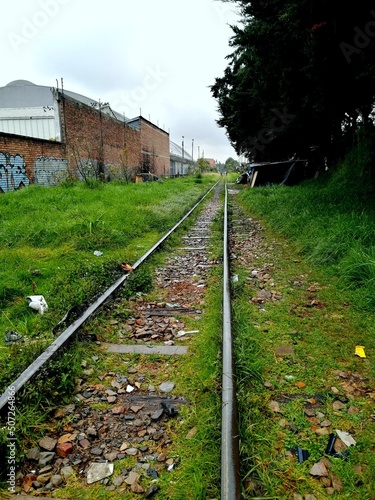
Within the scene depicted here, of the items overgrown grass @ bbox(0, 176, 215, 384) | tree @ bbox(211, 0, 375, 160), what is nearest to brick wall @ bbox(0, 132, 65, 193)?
overgrown grass @ bbox(0, 176, 215, 384)

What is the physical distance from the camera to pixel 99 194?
1122 cm

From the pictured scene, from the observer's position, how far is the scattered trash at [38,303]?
139 inches

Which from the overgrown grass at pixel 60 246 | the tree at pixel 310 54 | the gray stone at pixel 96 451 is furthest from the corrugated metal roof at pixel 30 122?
the gray stone at pixel 96 451

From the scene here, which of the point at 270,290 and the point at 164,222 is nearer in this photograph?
the point at 270,290

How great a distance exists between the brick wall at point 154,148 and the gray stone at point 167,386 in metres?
27.9

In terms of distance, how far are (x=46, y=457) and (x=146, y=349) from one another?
121 cm

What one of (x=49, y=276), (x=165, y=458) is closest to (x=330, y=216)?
(x=49, y=276)

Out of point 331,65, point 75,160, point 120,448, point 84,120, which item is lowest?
point 120,448

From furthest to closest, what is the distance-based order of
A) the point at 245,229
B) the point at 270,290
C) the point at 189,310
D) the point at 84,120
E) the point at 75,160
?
1. the point at 84,120
2. the point at 75,160
3. the point at 245,229
4. the point at 270,290
5. the point at 189,310

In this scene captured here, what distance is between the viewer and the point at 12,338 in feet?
9.68

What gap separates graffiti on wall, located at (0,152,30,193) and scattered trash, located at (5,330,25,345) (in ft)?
34.3

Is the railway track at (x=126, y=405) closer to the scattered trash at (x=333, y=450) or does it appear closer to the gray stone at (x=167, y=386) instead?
the gray stone at (x=167, y=386)

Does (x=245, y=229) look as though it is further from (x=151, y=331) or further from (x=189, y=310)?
(x=151, y=331)

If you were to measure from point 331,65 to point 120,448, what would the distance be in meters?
6.41
